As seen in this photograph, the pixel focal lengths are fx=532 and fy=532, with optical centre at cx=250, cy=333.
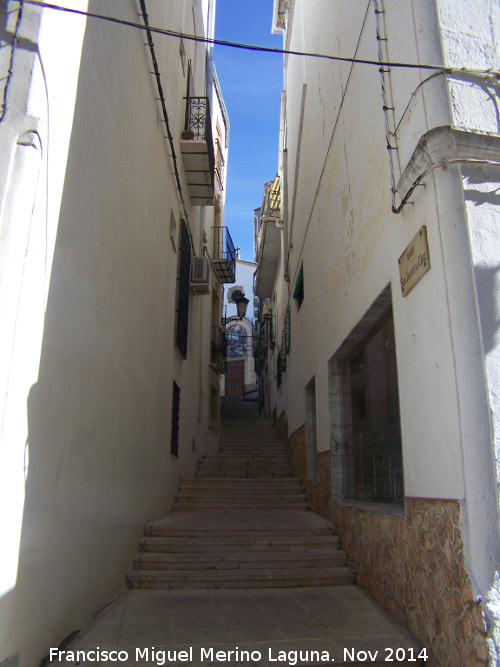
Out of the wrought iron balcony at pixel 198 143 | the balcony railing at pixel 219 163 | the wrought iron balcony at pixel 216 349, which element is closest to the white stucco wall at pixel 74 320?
the wrought iron balcony at pixel 198 143

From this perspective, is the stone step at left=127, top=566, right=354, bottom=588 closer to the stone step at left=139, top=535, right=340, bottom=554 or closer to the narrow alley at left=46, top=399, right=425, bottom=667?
the narrow alley at left=46, top=399, right=425, bottom=667

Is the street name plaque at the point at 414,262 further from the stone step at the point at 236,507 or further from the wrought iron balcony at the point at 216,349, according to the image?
the wrought iron balcony at the point at 216,349

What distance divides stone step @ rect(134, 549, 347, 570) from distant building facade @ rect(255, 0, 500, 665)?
310 millimetres

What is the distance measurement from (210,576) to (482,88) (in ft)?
17.6

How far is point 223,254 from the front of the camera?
17.2 metres

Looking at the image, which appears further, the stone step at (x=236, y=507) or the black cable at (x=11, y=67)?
the stone step at (x=236, y=507)

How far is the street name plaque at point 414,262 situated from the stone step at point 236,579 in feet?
11.4

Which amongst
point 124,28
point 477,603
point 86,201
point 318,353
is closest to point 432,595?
point 477,603

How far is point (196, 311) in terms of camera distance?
41.7ft

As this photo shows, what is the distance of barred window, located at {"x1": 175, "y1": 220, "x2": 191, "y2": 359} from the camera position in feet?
→ 32.2

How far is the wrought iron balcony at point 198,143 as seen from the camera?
10031 millimetres

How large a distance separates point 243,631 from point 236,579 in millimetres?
1564

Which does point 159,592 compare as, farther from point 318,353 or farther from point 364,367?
point 318,353

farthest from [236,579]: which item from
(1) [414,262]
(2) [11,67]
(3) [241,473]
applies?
(3) [241,473]
